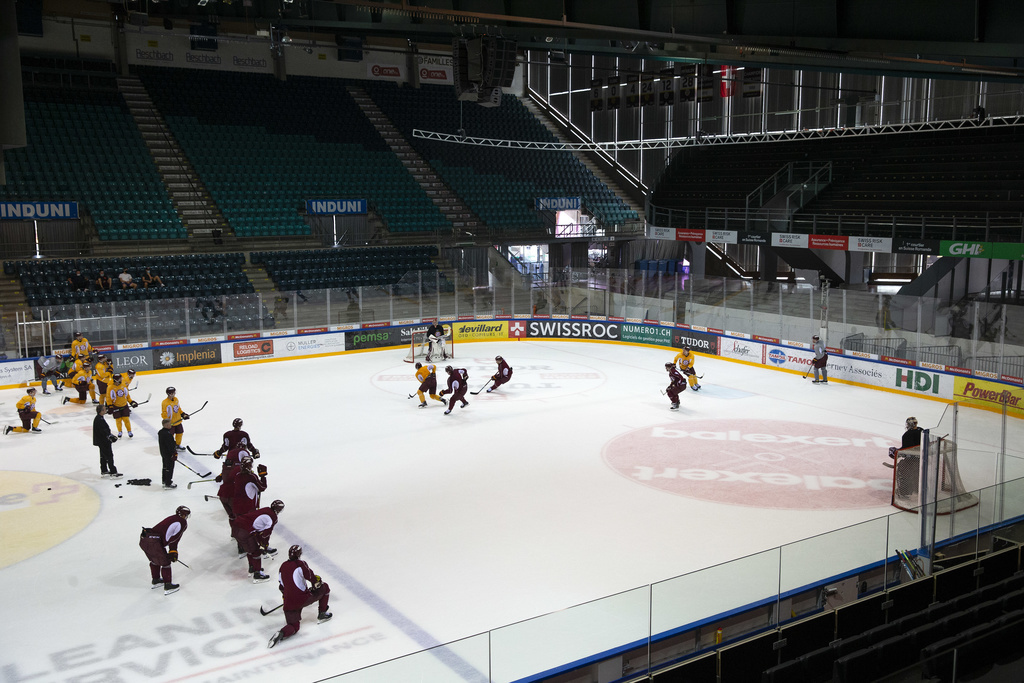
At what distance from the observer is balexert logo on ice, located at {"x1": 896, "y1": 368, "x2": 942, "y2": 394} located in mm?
21094

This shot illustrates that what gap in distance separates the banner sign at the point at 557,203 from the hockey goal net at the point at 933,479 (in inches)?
1162

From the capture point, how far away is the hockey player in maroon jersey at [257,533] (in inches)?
432

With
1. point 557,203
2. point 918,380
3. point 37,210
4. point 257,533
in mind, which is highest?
point 557,203

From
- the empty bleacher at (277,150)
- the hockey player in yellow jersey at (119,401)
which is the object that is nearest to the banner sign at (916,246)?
the empty bleacher at (277,150)

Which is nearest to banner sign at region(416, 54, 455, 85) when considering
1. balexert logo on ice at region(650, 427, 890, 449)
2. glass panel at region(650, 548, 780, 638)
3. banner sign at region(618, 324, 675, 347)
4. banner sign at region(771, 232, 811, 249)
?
banner sign at region(618, 324, 675, 347)

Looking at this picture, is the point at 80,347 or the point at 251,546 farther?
the point at 80,347

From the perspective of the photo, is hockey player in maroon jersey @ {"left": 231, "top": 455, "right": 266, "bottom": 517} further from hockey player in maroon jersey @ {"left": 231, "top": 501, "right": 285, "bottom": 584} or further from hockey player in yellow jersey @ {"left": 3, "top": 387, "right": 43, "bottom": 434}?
hockey player in yellow jersey @ {"left": 3, "top": 387, "right": 43, "bottom": 434}

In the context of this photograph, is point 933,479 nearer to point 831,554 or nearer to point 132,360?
point 831,554

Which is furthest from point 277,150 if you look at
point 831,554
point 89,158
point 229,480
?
point 831,554

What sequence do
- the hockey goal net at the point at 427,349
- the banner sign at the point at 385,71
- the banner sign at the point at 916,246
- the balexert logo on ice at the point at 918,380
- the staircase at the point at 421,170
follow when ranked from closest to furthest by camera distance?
1. the balexert logo on ice at the point at 918,380
2. the banner sign at the point at 916,246
3. the hockey goal net at the point at 427,349
4. the staircase at the point at 421,170
5. the banner sign at the point at 385,71

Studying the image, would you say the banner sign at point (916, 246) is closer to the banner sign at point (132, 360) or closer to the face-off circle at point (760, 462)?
the face-off circle at point (760, 462)

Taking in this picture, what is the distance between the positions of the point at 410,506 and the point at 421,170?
2997 centimetres

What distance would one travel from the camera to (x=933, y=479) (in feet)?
37.1

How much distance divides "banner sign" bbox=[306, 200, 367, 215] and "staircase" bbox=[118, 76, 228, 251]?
357 centimetres
